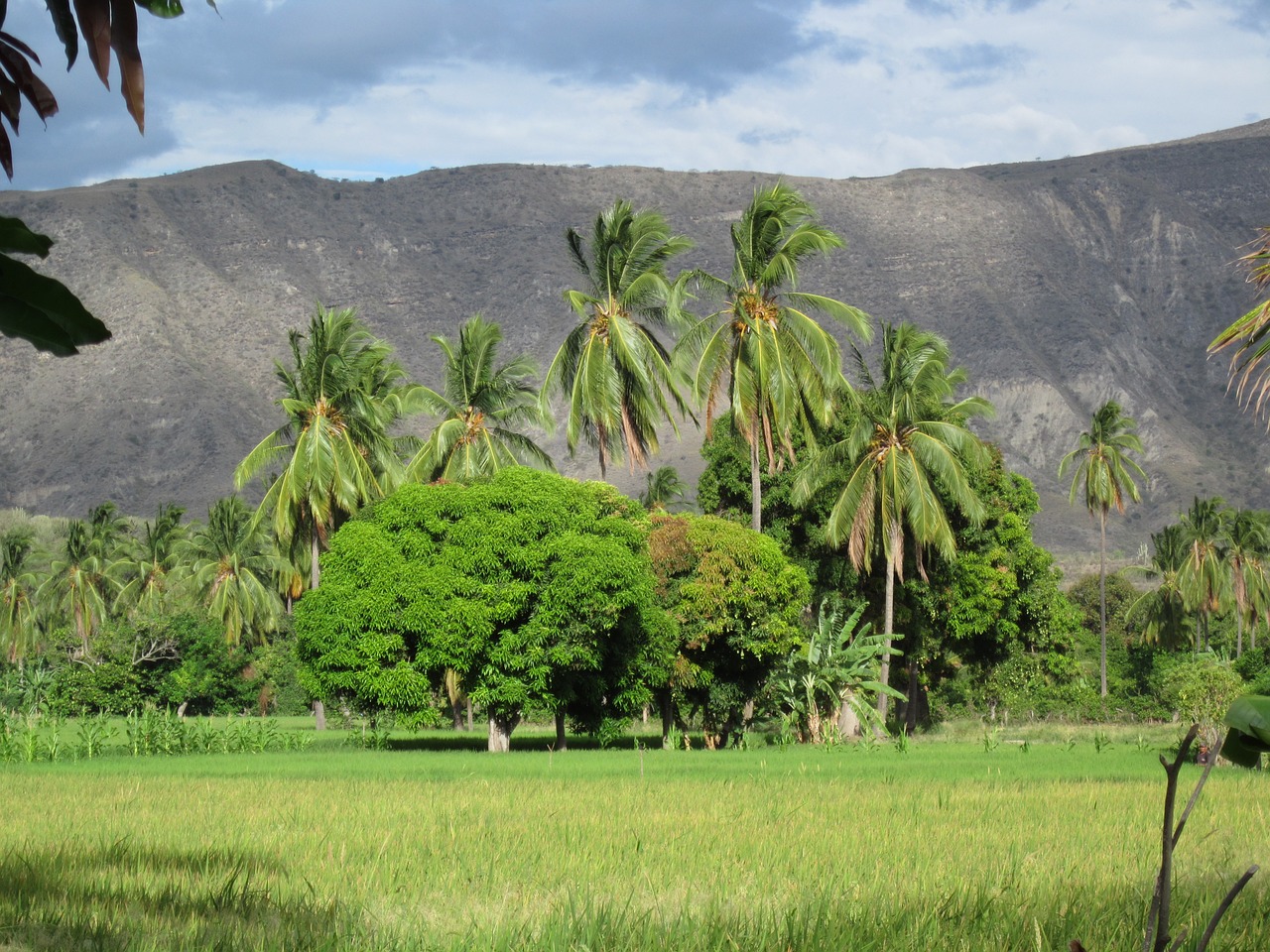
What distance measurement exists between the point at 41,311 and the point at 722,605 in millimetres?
27709

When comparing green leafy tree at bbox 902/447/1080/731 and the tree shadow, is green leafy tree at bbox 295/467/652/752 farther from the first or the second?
the tree shadow

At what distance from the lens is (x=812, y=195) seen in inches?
7844

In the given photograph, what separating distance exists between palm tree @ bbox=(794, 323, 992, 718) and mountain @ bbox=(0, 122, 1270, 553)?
3464 inches

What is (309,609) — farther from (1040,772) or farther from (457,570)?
(1040,772)

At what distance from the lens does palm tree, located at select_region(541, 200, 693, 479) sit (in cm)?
3403

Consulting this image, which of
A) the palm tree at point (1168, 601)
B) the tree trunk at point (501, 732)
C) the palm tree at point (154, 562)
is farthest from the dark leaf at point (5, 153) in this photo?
the palm tree at point (154, 562)

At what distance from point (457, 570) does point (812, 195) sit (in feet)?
594

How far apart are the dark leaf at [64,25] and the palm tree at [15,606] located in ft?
217

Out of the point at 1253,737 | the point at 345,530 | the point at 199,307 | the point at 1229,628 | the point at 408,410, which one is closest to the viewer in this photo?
the point at 1253,737

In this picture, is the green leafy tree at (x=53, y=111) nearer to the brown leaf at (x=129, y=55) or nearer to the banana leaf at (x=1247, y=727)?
the brown leaf at (x=129, y=55)

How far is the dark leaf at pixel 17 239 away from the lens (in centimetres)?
218

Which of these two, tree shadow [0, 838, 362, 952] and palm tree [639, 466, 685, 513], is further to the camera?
palm tree [639, 466, 685, 513]

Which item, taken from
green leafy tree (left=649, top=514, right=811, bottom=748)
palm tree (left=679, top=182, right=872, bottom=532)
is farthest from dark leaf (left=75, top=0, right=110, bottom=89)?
palm tree (left=679, top=182, right=872, bottom=532)

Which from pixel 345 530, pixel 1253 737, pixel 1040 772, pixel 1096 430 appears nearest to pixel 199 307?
pixel 1096 430
